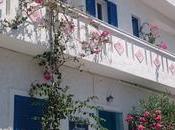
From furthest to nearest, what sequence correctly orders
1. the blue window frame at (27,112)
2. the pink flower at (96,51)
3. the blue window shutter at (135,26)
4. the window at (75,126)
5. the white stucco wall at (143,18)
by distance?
1. the blue window shutter at (135,26)
2. the white stucco wall at (143,18)
3. the window at (75,126)
4. the pink flower at (96,51)
5. the blue window frame at (27,112)

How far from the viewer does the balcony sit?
880 cm

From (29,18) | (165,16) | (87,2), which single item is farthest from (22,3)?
(165,16)

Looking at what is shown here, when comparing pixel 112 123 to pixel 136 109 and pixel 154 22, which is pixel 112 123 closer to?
pixel 136 109

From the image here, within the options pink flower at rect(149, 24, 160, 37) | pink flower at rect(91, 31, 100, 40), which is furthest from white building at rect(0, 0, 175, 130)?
pink flower at rect(149, 24, 160, 37)

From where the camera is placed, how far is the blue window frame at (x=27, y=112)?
893 cm

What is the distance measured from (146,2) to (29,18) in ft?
26.1

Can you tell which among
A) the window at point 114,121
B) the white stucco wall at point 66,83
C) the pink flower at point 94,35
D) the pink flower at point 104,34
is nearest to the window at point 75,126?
the white stucco wall at point 66,83

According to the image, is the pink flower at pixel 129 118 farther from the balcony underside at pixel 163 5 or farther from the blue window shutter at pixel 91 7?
the balcony underside at pixel 163 5

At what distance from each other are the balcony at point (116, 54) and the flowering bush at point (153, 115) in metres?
0.77

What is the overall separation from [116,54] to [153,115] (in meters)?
1.96

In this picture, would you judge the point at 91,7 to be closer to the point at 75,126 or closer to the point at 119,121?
the point at 119,121

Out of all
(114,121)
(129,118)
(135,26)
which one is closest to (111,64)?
(129,118)

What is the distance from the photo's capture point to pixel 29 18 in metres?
8.73

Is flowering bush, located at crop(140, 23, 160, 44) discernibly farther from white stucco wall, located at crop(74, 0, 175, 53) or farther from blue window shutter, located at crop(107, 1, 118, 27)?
blue window shutter, located at crop(107, 1, 118, 27)
